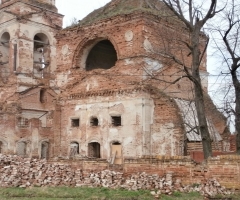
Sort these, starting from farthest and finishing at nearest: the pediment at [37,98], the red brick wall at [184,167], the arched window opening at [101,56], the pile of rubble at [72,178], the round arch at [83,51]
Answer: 1. the pediment at [37,98]
2. the arched window opening at [101,56]
3. the round arch at [83,51]
4. the pile of rubble at [72,178]
5. the red brick wall at [184,167]

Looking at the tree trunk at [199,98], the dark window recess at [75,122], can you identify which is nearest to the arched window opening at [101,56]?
the dark window recess at [75,122]

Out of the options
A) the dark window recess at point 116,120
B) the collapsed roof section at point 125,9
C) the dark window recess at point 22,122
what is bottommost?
the dark window recess at point 116,120

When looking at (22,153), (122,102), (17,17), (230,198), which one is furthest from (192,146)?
(17,17)

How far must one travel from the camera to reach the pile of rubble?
435 inches

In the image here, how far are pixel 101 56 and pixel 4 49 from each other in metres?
10.2

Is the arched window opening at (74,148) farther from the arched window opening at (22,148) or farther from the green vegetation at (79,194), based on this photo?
the green vegetation at (79,194)

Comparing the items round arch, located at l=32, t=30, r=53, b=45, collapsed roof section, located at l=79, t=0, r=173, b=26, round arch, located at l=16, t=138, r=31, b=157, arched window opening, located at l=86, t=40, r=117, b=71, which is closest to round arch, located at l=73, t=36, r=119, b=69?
arched window opening, located at l=86, t=40, r=117, b=71

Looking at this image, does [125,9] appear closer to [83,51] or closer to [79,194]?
[83,51]

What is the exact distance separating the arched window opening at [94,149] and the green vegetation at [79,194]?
741 centimetres

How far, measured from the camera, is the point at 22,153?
80.7 feet

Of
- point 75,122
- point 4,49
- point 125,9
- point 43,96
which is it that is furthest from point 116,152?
point 4,49

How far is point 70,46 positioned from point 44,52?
9.44 metres

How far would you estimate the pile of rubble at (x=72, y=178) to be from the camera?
11047 millimetres

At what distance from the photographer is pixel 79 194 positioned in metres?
11.4
